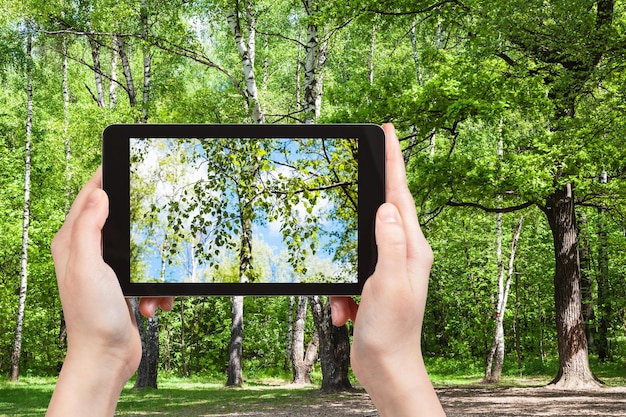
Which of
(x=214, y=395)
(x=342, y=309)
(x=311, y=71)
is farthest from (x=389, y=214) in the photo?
(x=214, y=395)

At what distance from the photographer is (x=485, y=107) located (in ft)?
45.4

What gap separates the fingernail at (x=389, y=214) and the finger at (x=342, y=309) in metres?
0.43

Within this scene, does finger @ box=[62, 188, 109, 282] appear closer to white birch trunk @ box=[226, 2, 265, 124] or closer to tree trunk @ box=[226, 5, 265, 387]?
tree trunk @ box=[226, 5, 265, 387]

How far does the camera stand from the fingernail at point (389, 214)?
1.50 meters

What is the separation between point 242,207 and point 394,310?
1113mm

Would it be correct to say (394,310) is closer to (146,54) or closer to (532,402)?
(532,402)

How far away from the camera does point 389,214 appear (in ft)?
4.98

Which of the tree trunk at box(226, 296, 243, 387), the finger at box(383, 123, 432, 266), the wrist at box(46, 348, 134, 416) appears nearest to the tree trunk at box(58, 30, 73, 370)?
the tree trunk at box(226, 296, 243, 387)

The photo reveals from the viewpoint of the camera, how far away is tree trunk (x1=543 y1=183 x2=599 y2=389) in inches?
674

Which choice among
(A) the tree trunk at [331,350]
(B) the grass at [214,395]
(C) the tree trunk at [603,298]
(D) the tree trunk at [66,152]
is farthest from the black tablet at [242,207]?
(C) the tree trunk at [603,298]

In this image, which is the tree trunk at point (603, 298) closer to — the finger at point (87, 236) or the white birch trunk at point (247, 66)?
the white birch trunk at point (247, 66)

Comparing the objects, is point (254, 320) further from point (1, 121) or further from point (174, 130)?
point (174, 130)

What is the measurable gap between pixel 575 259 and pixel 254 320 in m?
14.1

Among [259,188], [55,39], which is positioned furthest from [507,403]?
[55,39]
